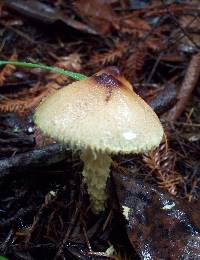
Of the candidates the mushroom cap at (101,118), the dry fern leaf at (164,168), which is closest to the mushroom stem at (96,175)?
the mushroom cap at (101,118)

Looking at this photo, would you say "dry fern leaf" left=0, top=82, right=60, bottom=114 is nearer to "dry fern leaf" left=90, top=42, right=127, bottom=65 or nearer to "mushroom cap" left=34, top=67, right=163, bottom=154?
"dry fern leaf" left=90, top=42, right=127, bottom=65

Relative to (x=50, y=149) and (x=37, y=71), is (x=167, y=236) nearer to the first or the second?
(x=50, y=149)

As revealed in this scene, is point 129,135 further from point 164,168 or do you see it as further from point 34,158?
point 164,168

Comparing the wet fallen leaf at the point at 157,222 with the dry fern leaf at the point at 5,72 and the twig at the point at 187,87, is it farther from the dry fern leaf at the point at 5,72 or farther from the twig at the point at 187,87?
the dry fern leaf at the point at 5,72

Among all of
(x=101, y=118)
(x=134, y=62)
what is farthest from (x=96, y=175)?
(x=134, y=62)

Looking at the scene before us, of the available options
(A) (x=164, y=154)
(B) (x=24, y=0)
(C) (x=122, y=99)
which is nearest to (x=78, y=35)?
(B) (x=24, y=0)

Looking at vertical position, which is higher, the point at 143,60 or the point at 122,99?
the point at 122,99

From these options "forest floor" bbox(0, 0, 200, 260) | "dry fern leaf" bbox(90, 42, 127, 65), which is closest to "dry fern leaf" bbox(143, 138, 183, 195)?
"forest floor" bbox(0, 0, 200, 260)
